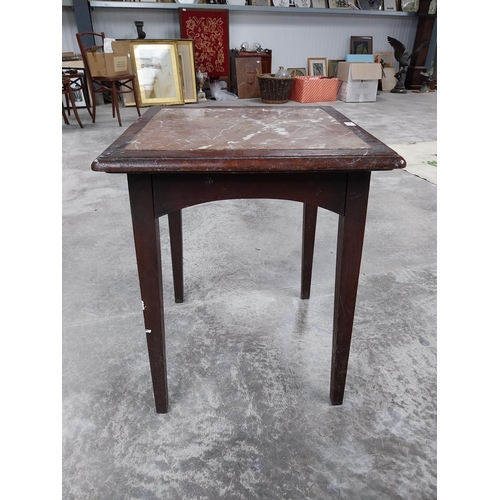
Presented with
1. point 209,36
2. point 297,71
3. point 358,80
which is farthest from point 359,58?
point 209,36

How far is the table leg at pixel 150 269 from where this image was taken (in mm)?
824

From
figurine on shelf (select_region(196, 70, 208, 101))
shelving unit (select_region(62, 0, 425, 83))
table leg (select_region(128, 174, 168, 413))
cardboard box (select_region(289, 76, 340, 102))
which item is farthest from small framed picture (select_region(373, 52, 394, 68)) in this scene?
table leg (select_region(128, 174, 168, 413))

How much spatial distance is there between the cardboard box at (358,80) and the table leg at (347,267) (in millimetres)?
5230

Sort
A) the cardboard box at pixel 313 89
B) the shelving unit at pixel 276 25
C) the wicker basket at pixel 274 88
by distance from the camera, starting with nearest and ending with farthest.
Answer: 1. the wicker basket at pixel 274 88
2. the shelving unit at pixel 276 25
3. the cardboard box at pixel 313 89

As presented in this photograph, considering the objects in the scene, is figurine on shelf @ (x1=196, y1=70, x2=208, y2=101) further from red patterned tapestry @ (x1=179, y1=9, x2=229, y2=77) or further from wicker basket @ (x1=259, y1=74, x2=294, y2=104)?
wicker basket @ (x1=259, y1=74, x2=294, y2=104)

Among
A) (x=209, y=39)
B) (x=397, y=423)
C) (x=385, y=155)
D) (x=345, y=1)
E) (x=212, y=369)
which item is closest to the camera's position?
(x=385, y=155)

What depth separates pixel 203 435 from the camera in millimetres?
1017

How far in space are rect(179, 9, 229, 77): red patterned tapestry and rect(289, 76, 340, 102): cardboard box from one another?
1087mm

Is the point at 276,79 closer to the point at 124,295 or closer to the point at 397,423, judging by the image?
the point at 124,295

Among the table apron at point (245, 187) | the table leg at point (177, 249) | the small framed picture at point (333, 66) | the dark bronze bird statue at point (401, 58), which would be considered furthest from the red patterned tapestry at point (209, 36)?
the table apron at point (245, 187)

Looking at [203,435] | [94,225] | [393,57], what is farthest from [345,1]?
[203,435]

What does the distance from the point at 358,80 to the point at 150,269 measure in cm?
552

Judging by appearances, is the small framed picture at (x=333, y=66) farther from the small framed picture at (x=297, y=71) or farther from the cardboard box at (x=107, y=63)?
the cardboard box at (x=107, y=63)

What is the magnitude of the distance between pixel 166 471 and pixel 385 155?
85 centimetres
